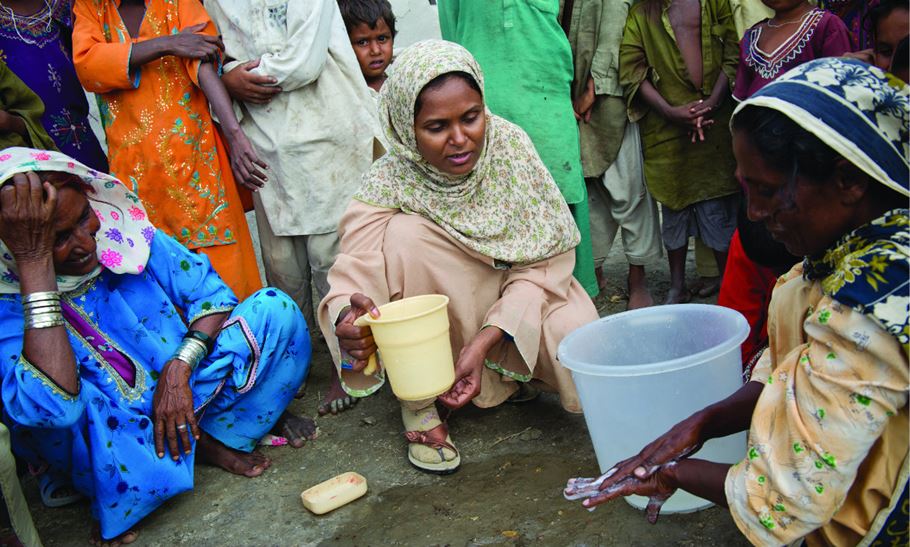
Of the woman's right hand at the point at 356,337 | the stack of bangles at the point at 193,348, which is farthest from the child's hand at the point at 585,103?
the stack of bangles at the point at 193,348

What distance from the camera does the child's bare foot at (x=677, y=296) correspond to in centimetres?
374

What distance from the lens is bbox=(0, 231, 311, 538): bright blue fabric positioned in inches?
89.2

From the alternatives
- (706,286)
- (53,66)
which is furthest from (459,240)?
(53,66)

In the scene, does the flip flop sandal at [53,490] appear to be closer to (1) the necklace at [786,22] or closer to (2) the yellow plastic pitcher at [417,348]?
(2) the yellow plastic pitcher at [417,348]

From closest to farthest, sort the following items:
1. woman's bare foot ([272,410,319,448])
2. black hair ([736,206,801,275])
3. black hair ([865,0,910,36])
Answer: black hair ([736,206,801,275]) → black hair ([865,0,910,36]) → woman's bare foot ([272,410,319,448])

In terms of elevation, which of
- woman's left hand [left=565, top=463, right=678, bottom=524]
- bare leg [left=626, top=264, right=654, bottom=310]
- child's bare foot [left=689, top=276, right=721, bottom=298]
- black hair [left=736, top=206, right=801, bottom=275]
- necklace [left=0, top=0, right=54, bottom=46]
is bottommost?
child's bare foot [left=689, top=276, right=721, bottom=298]

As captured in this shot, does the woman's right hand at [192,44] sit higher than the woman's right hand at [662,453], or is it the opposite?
the woman's right hand at [192,44]

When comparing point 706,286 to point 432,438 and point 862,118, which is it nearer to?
point 432,438

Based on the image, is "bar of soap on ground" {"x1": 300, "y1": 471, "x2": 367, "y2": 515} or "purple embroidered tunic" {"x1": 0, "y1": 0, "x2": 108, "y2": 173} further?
"purple embroidered tunic" {"x1": 0, "y1": 0, "x2": 108, "y2": 173}

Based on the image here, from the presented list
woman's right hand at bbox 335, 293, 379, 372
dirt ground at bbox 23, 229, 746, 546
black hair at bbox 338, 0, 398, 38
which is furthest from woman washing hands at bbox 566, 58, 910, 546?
black hair at bbox 338, 0, 398, 38

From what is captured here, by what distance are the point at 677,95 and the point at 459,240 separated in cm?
153

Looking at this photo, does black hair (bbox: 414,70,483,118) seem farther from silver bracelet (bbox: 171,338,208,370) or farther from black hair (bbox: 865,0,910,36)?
black hair (bbox: 865,0,910,36)

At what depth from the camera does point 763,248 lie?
208 centimetres

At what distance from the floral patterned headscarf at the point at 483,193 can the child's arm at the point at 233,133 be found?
2.04 ft
